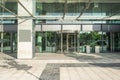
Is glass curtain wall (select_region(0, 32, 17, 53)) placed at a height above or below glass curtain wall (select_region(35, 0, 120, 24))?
below

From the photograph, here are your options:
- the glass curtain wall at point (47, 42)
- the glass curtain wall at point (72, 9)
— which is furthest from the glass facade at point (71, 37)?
the glass curtain wall at point (72, 9)

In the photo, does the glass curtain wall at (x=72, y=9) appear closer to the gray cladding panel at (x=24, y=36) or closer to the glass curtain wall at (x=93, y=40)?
the glass curtain wall at (x=93, y=40)

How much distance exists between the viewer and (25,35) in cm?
2022

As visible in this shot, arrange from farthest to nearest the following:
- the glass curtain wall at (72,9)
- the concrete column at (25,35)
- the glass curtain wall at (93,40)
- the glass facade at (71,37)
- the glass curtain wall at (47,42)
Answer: the glass curtain wall at (93,40), the glass curtain wall at (47,42), the glass facade at (71,37), the glass curtain wall at (72,9), the concrete column at (25,35)

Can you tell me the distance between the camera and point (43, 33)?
28.3 meters

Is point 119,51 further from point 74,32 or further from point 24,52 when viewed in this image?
point 24,52

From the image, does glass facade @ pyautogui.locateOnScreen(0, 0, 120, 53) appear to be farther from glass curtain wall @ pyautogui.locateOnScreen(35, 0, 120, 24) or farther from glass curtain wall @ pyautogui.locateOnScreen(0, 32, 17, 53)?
glass curtain wall @ pyautogui.locateOnScreen(35, 0, 120, 24)

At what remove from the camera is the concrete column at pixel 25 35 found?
20.1m

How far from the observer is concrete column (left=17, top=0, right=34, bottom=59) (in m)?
20.1

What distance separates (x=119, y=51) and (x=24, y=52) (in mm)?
13224

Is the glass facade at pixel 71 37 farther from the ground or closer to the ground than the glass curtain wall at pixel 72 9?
closer to the ground

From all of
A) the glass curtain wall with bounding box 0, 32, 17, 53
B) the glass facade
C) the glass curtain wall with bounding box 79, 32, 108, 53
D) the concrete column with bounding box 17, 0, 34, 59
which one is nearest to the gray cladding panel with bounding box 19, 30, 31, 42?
the concrete column with bounding box 17, 0, 34, 59

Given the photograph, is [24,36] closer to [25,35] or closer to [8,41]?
[25,35]

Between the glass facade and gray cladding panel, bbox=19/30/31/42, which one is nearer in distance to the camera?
gray cladding panel, bbox=19/30/31/42
